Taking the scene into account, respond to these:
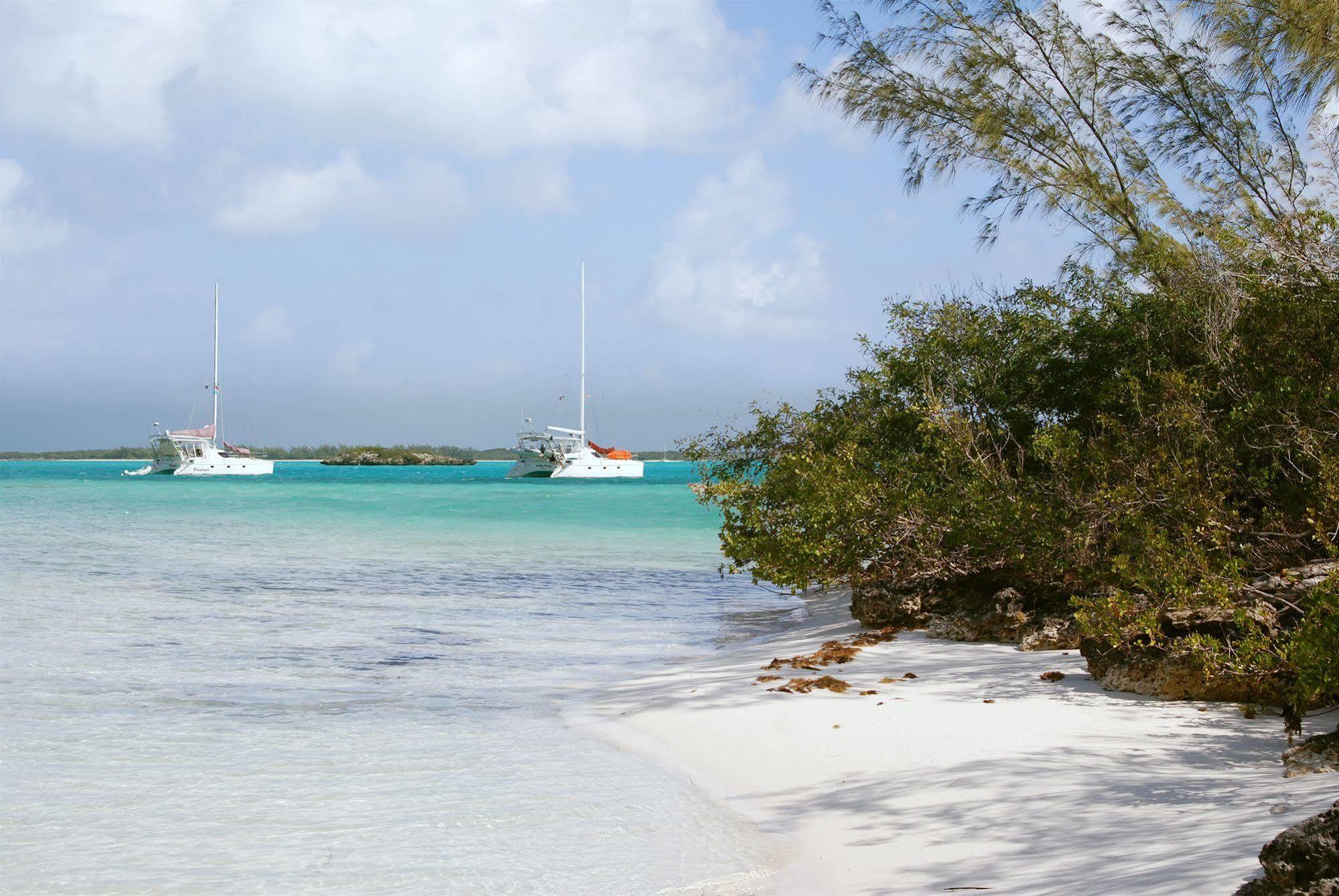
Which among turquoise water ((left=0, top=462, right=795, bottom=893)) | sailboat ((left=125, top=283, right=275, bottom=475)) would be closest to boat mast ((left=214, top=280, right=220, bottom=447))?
sailboat ((left=125, top=283, right=275, bottom=475))

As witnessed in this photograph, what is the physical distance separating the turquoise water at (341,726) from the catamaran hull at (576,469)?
202ft

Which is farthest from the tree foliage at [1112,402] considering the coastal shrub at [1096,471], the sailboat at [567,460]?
the sailboat at [567,460]

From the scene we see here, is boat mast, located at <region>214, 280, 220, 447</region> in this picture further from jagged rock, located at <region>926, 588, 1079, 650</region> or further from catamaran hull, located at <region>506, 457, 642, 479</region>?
jagged rock, located at <region>926, 588, 1079, 650</region>

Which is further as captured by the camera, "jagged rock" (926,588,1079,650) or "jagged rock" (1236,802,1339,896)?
"jagged rock" (926,588,1079,650)

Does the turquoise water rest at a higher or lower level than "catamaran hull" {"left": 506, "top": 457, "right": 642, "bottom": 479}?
lower

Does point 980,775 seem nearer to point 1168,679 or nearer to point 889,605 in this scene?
point 1168,679

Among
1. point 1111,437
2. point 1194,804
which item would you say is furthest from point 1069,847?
point 1111,437

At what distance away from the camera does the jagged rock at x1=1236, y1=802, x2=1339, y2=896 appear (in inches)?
117

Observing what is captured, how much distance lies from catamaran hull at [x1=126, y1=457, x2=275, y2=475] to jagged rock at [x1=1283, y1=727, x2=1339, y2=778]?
96.8 meters

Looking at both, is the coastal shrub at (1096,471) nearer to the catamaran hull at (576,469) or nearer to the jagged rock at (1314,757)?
the jagged rock at (1314,757)

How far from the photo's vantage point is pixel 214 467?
9181 centimetres

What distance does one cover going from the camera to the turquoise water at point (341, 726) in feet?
16.9

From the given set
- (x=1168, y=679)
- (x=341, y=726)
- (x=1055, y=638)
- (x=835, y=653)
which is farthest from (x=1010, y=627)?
(x=341, y=726)

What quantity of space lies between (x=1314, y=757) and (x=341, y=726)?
253 inches
